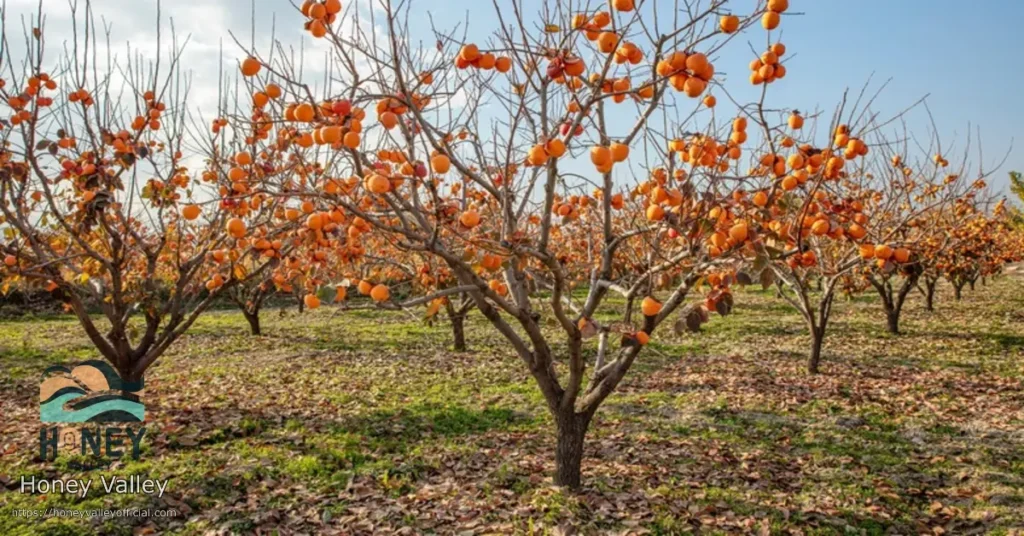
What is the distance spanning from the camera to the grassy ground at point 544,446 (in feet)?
12.7

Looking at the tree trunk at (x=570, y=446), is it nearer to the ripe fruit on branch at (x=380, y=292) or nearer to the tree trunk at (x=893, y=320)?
the ripe fruit on branch at (x=380, y=292)

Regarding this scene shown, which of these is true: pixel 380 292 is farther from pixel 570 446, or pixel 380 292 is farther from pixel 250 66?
pixel 570 446

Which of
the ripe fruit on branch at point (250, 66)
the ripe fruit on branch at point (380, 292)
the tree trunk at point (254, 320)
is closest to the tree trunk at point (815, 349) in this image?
the ripe fruit on branch at point (380, 292)

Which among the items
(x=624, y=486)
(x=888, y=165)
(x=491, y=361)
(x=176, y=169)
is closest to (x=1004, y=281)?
(x=888, y=165)

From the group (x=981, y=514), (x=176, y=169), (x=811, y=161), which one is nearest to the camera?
(x=811, y=161)

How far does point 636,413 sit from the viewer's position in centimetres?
638

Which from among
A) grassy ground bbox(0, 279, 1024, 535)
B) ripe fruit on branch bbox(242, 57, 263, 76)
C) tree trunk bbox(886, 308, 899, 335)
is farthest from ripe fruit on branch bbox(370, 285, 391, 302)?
tree trunk bbox(886, 308, 899, 335)

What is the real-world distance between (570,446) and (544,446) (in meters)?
1.26

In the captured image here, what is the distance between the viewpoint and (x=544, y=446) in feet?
17.3

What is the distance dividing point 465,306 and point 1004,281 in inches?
1024

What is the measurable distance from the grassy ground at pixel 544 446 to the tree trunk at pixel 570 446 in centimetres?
15

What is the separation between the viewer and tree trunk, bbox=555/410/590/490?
4066mm

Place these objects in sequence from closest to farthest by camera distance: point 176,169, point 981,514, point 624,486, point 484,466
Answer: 1. point 981,514
2. point 624,486
3. point 484,466
4. point 176,169

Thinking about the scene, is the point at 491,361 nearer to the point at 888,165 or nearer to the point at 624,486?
the point at 624,486
